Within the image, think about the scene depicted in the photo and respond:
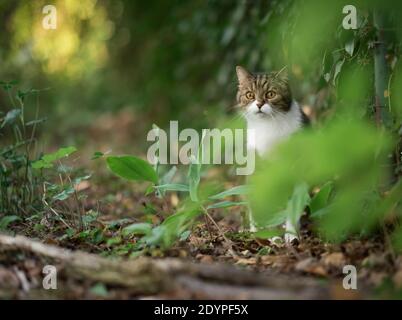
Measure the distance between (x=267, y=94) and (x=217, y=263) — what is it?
4.52 ft

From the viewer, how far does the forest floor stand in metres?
1.95

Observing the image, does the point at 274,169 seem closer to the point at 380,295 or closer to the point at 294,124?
the point at 380,295

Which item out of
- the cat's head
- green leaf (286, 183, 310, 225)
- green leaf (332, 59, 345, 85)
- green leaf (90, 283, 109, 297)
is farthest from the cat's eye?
green leaf (90, 283, 109, 297)

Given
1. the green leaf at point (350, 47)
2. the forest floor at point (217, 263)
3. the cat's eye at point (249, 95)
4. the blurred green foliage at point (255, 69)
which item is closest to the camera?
the blurred green foliage at point (255, 69)

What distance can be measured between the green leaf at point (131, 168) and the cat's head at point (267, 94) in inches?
37.1

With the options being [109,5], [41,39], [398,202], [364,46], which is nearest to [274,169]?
[398,202]

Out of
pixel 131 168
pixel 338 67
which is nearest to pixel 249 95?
pixel 338 67

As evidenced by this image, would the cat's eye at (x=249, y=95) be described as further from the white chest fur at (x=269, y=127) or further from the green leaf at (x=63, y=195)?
the green leaf at (x=63, y=195)

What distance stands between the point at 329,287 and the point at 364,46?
144 centimetres

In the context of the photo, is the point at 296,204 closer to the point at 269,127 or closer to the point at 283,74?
the point at 269,127

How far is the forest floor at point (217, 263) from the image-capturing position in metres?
1.95

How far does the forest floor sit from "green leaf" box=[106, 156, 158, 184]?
26 cm

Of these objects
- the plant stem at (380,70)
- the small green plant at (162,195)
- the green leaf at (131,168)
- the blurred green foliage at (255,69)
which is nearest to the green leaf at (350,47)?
the blurred green foliage at (255,69)

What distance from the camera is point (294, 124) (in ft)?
11.2
